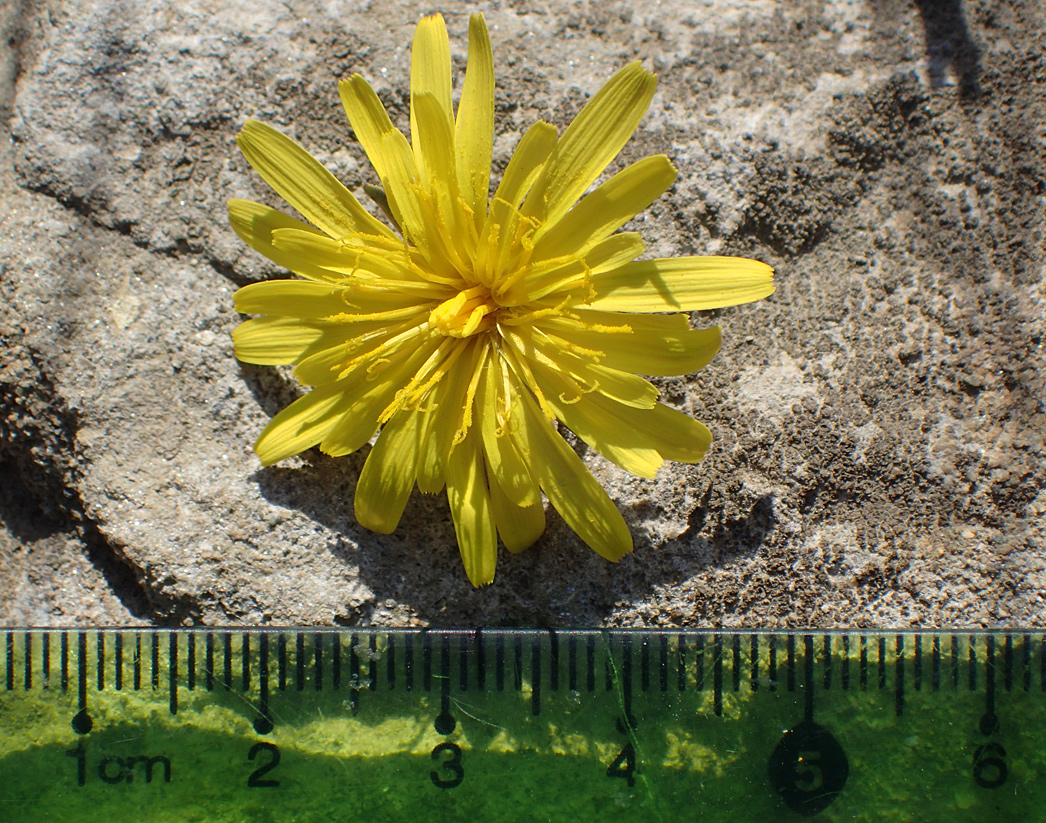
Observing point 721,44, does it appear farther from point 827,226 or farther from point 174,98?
point 174,98

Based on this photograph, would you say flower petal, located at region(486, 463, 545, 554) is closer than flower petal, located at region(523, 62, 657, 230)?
No

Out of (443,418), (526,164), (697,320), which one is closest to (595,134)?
(526,164)

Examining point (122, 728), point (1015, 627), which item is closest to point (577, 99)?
point (1015, 627)

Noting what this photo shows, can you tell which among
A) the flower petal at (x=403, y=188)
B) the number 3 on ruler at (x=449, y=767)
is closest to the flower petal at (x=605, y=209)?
the flower petal at (x=403, y=188)

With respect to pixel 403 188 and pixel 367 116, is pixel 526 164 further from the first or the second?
pixel 367 116

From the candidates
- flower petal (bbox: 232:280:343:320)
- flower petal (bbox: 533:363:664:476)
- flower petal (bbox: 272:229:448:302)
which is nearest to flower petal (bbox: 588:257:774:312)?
flower petal (bbox: 533:363:664:476)

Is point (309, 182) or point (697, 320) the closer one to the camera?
point (309, 182)

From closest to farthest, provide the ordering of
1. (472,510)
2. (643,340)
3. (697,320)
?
(643,340) → (472,510) → (697,320)

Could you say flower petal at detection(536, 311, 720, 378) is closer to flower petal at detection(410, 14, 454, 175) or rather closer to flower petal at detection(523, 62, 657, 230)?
flower petal at detection(523, 62, 657, 230)
